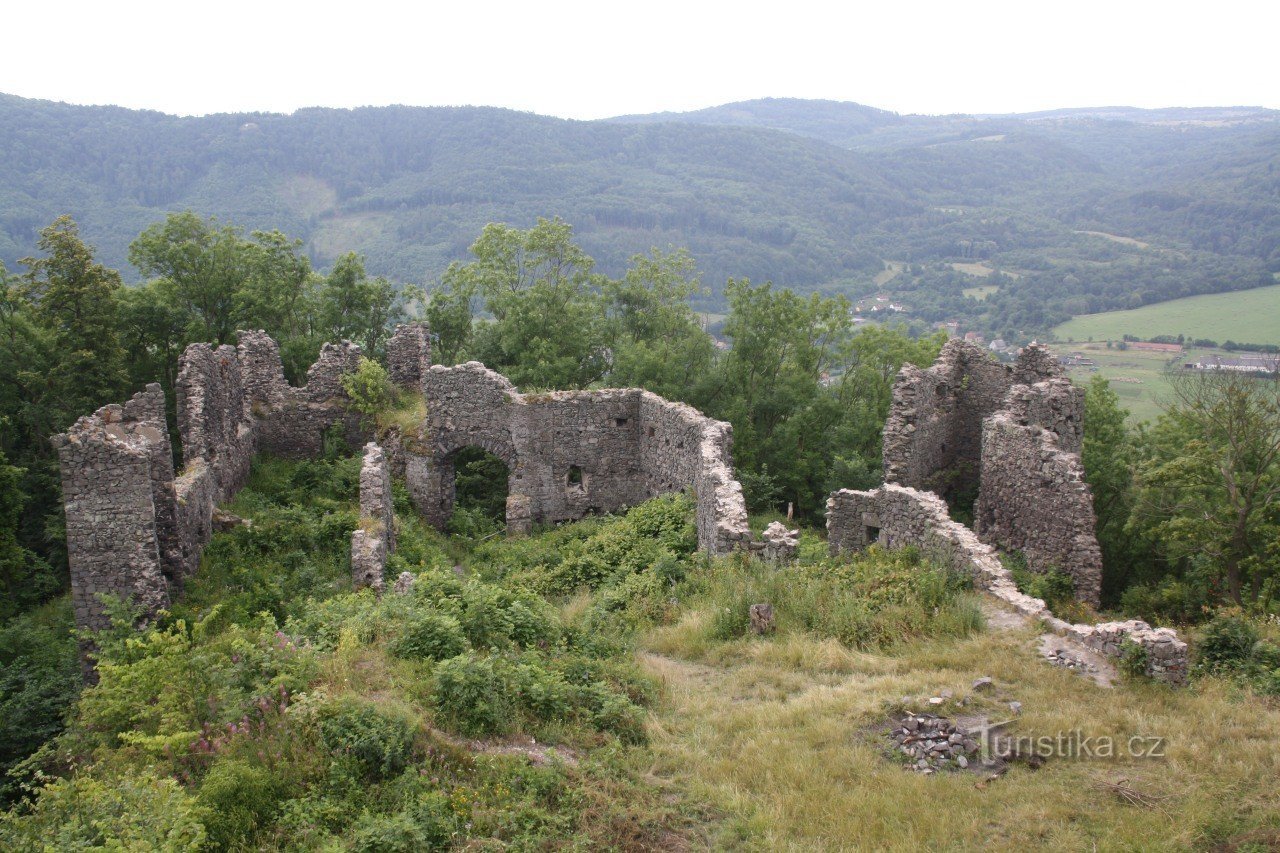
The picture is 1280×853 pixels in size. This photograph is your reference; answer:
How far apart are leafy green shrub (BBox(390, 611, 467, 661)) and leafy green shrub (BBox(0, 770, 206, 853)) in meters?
2.76

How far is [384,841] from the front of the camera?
680 centimetres

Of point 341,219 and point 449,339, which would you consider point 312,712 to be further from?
point 341,219

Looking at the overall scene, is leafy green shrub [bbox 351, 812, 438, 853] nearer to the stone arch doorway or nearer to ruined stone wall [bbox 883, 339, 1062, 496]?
ruined stone wall [bbox 883, 339, 1062, 496]

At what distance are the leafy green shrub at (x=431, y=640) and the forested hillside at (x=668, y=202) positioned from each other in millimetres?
83353

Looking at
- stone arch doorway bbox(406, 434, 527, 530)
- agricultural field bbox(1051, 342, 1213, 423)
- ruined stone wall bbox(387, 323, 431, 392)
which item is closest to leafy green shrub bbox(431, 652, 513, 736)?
stone arch doorway bbox(406, 434, 527, 530)

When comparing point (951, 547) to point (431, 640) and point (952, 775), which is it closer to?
point (952, 775)

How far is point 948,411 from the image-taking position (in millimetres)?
19734

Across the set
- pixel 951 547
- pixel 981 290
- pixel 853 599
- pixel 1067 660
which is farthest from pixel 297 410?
pixel 981 290

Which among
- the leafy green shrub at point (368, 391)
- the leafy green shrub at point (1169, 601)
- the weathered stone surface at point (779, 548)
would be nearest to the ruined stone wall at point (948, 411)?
the leafy green shrub at point (1169, 601)

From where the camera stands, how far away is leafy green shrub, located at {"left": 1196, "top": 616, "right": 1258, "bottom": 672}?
379 inches

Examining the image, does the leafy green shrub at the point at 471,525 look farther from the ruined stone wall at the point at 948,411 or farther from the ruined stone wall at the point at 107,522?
the ruined stone wall at the point at 948,411

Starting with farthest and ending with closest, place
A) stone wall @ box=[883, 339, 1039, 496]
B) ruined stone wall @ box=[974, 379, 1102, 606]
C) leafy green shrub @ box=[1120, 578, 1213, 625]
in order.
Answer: stone wall @ box=[883, 339, 1039, 496], leafy green shrub @ box=[1120, 578, 1213, 625], ruined stone wall @ box=[974, 379, 1102, 606]

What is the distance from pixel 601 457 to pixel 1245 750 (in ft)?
49.2

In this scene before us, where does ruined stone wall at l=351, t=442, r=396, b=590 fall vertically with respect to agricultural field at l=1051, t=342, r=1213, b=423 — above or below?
above
